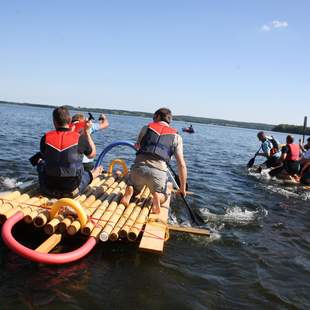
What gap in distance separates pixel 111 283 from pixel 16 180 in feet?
23.7

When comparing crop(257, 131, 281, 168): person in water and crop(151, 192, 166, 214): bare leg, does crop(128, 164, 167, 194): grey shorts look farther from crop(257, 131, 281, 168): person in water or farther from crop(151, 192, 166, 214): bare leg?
crop(257, 131, 281, 168): person in water

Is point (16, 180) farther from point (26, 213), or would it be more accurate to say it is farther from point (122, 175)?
point (26, 213)

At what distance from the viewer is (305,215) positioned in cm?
1060

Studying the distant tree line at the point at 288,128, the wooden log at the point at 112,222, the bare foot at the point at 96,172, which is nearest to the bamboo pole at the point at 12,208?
the wooden log at the point at 112,222

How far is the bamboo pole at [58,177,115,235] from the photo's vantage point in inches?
233

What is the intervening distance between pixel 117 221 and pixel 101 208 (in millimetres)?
554

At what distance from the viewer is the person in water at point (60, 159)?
654cm

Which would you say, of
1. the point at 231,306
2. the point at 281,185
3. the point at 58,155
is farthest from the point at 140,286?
the point at 281,185

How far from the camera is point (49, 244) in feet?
18.4

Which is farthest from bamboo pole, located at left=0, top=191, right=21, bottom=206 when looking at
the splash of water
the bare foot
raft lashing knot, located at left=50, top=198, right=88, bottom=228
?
the splash of water

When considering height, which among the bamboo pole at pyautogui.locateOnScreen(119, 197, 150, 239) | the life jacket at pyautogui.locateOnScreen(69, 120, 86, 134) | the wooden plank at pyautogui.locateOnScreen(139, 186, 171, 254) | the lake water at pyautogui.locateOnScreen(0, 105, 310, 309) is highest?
the life jacket at pyautogui.locateOnScreen(69, 120, 86, 134)

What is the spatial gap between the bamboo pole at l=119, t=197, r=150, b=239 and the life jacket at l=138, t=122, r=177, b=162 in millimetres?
1075

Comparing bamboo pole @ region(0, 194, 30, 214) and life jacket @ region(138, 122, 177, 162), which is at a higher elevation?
life jacket @ region(138, 122, 177, 162)

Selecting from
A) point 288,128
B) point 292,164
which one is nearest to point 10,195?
point 292,164
